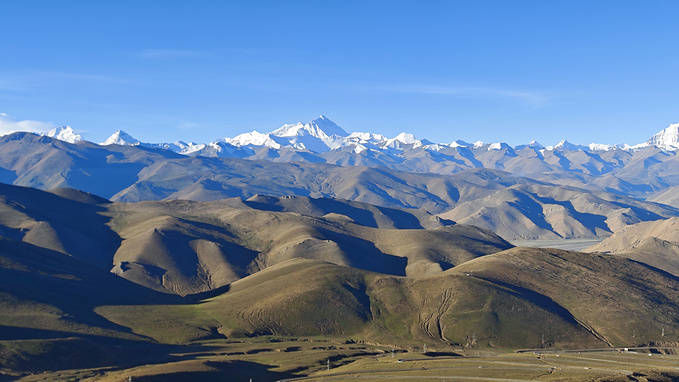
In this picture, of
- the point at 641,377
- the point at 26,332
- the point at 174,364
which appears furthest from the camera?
the point at 26,332

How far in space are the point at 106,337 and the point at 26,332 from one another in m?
21.5

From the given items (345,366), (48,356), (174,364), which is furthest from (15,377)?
(345,366)

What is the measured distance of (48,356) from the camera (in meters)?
169

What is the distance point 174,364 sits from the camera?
162 metres

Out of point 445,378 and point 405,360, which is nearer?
point 445,378

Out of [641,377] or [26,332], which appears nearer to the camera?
[641,377]

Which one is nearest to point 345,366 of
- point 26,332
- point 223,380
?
point 223,380

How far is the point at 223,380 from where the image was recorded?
503 feet

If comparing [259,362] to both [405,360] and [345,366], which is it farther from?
[405,360]

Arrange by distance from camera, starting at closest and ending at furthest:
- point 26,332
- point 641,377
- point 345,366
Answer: point 641,377
point 345,366
point 26,332

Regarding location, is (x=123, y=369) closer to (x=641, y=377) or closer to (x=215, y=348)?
(x=215, y=348)

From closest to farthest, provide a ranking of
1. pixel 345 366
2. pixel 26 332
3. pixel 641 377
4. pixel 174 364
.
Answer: pixel 641 377
pixel 174 364
pixel 345 366
pixel 26 332

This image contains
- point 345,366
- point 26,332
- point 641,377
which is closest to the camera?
point 641,377

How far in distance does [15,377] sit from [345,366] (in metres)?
76.9
